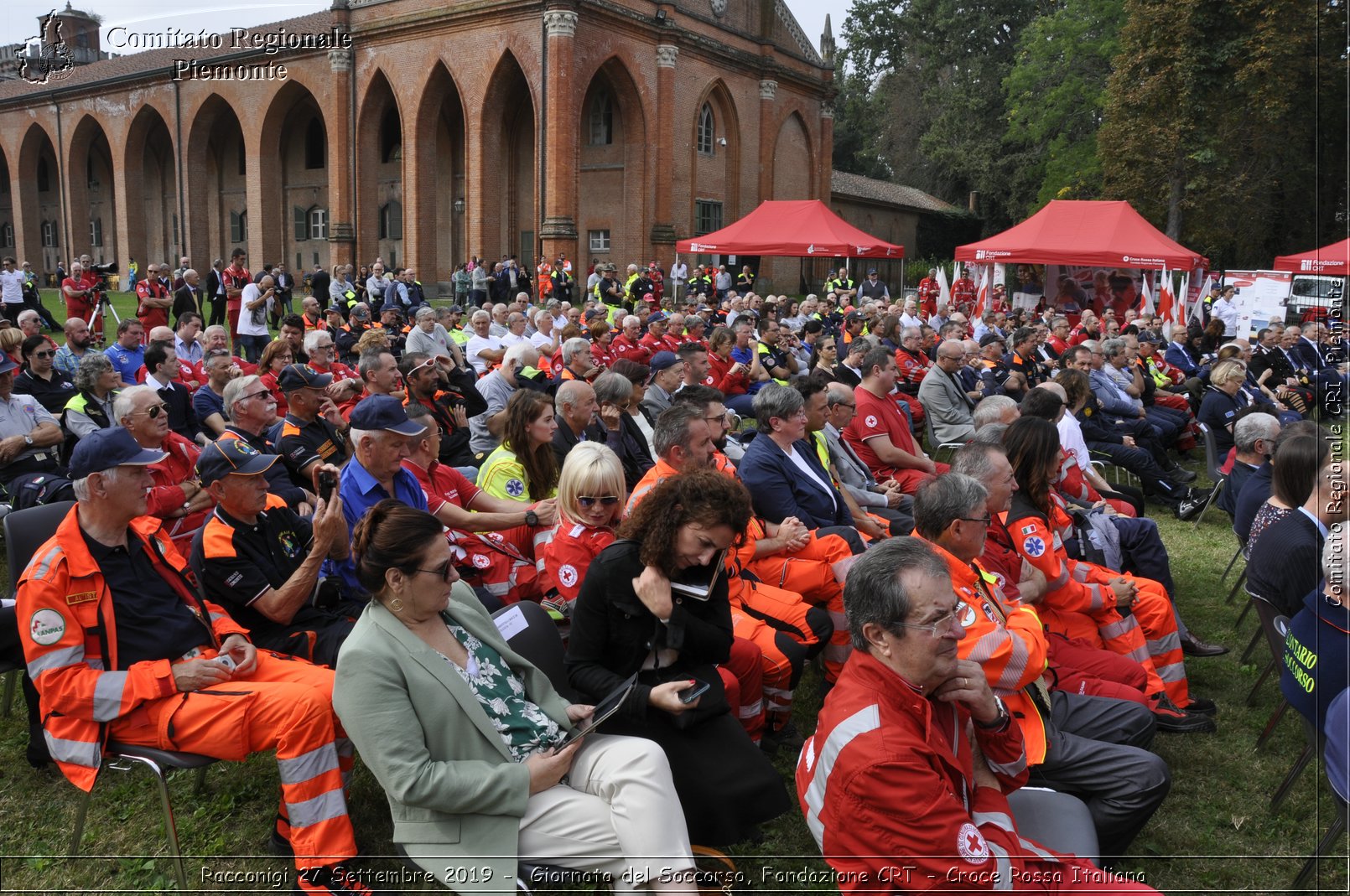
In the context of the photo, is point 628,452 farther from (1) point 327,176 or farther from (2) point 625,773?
(1) point 327,176

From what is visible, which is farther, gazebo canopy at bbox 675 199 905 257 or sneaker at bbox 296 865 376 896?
gazebo canopy at bbox 675 199 905 257

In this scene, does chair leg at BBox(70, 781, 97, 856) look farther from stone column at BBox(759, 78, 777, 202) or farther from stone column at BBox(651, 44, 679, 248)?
stone column at BBox(759, 78, 777, 202)

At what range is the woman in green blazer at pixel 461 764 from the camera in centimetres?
268

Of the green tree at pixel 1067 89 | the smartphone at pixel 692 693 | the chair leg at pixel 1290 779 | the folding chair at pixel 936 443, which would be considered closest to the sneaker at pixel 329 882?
the smartphone at pixel 692 693

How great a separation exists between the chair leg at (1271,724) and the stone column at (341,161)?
32.0 meters

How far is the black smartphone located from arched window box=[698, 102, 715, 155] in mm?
29108

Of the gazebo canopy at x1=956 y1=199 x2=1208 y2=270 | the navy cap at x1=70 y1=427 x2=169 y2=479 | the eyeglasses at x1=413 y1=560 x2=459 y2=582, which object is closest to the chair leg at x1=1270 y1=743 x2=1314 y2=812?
the eyeglasses at x1=413 y1=560 x2=459 y2=582

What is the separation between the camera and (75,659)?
10.5ft

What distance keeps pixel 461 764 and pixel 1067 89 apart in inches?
1595

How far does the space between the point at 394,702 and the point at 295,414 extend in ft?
12.0

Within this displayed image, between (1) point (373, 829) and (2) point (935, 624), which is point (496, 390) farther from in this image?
(2) point (935, 624)

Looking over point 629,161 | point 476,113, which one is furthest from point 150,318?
point 629,161

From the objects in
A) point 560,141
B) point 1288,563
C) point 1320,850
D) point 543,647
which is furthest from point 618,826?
point 560,141

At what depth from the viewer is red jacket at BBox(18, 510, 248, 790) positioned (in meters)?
3.16
